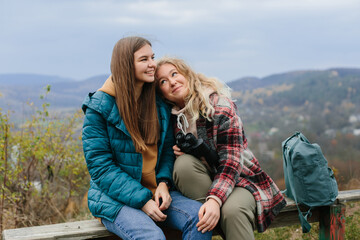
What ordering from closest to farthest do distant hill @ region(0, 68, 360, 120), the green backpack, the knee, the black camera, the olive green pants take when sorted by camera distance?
the knee → the olive green pants → the black camera → the green backpack → distant hill @ region(0, 68, 360, 120)

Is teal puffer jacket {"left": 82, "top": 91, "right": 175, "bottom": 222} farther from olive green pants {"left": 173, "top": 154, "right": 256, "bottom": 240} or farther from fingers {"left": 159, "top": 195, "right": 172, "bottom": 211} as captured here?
olive green pants {"left": 173, "top": 154, "right": 256, "bottom": 240}

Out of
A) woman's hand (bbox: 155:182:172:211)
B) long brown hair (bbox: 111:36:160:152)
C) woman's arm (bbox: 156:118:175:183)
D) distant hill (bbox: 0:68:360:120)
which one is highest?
long brown hair (bbox: 111:36:160:152)

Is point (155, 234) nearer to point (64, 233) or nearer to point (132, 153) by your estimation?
point (132, 153)

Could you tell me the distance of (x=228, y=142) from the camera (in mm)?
2523

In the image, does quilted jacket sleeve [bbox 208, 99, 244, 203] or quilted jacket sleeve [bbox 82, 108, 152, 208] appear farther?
quilted jacket sleeve [bbox 208, 99, 244, 203]

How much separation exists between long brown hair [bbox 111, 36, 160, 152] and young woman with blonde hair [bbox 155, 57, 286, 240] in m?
0.18

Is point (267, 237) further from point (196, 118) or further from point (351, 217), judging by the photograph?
point (196, 118)

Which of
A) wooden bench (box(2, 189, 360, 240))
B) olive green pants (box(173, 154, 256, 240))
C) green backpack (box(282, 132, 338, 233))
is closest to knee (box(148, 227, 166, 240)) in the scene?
olive green pants (box(173, 154, 256, 240))

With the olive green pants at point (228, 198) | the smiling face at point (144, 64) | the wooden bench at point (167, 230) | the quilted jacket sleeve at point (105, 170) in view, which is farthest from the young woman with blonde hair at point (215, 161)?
the wooden bench at point (167, 230)

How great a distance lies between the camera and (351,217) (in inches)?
151

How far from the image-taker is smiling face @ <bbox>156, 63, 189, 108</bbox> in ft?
8.64

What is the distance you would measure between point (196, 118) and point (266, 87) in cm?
2017

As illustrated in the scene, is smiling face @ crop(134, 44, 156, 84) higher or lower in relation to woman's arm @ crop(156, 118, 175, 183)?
higher

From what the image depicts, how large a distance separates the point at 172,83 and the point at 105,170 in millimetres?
695
